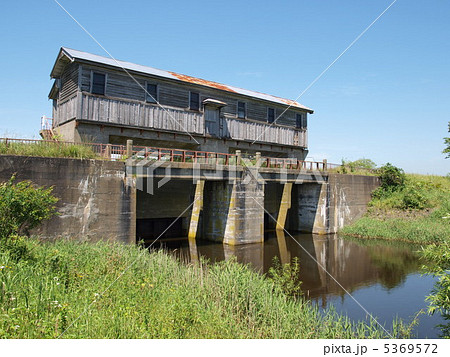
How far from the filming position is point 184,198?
23.8 metres

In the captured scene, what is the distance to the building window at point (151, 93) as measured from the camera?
69.9 feet

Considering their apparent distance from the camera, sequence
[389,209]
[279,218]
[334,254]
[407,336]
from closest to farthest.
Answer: [407,336], [334,254], [279,218], [389,209]

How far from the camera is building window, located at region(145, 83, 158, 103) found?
21297 millimetres

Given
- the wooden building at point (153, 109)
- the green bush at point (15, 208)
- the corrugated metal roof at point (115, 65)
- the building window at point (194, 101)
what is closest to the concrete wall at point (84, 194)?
the green bush at point (15, 208)

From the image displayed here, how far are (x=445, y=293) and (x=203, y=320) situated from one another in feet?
15.5

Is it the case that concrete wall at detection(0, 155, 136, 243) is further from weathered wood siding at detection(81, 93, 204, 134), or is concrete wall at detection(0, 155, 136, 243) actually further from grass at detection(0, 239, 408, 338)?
weathered wood siding at detection(81, 93, 204, 134)

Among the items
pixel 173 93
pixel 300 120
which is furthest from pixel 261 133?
pixel 173 93

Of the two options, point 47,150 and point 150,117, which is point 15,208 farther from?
point 150,117

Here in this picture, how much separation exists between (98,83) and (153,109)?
3626mm

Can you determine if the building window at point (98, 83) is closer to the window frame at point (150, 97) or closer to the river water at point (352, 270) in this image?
the window frame at point (150, 97)

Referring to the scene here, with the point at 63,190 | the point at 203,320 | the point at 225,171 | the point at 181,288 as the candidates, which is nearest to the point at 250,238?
the point at 225,171

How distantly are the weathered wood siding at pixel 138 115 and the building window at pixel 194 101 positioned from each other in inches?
18.5

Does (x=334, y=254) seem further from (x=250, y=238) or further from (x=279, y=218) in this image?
(x=279, y=218)

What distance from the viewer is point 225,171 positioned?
66.3 feet
